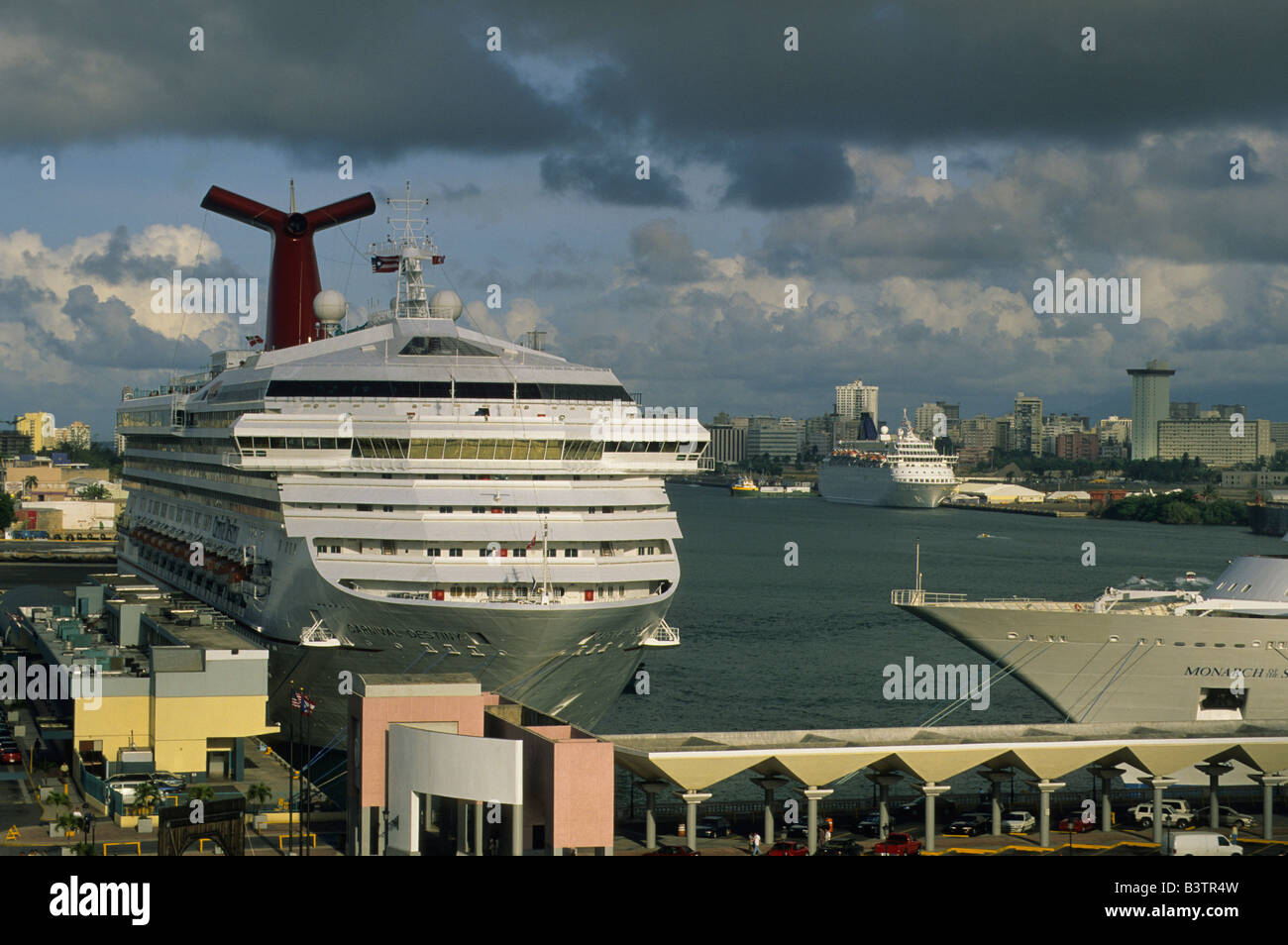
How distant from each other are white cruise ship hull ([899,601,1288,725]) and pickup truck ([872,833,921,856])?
30.1 feet

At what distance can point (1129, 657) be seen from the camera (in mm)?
30281

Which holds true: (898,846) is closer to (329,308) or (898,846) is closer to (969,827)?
(969,827)

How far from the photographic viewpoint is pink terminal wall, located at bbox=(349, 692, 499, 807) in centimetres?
2123

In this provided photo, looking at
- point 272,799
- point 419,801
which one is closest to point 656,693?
point 272,799

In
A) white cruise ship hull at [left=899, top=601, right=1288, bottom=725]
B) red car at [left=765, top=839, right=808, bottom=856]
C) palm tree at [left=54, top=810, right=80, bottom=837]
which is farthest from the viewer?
white cruise ship hull at [left=899, top=601, right=1288, bottom=725]

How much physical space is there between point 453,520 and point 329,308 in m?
12.5

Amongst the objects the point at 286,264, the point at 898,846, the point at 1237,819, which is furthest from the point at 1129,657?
the point at 286,264

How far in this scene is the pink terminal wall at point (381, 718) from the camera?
21.2m

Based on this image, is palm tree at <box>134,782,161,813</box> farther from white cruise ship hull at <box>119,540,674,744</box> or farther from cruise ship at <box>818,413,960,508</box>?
cruise ship at <box>818,413,960,508</box>

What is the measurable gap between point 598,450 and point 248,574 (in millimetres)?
7723

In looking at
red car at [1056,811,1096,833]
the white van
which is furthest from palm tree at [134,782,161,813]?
the white van
